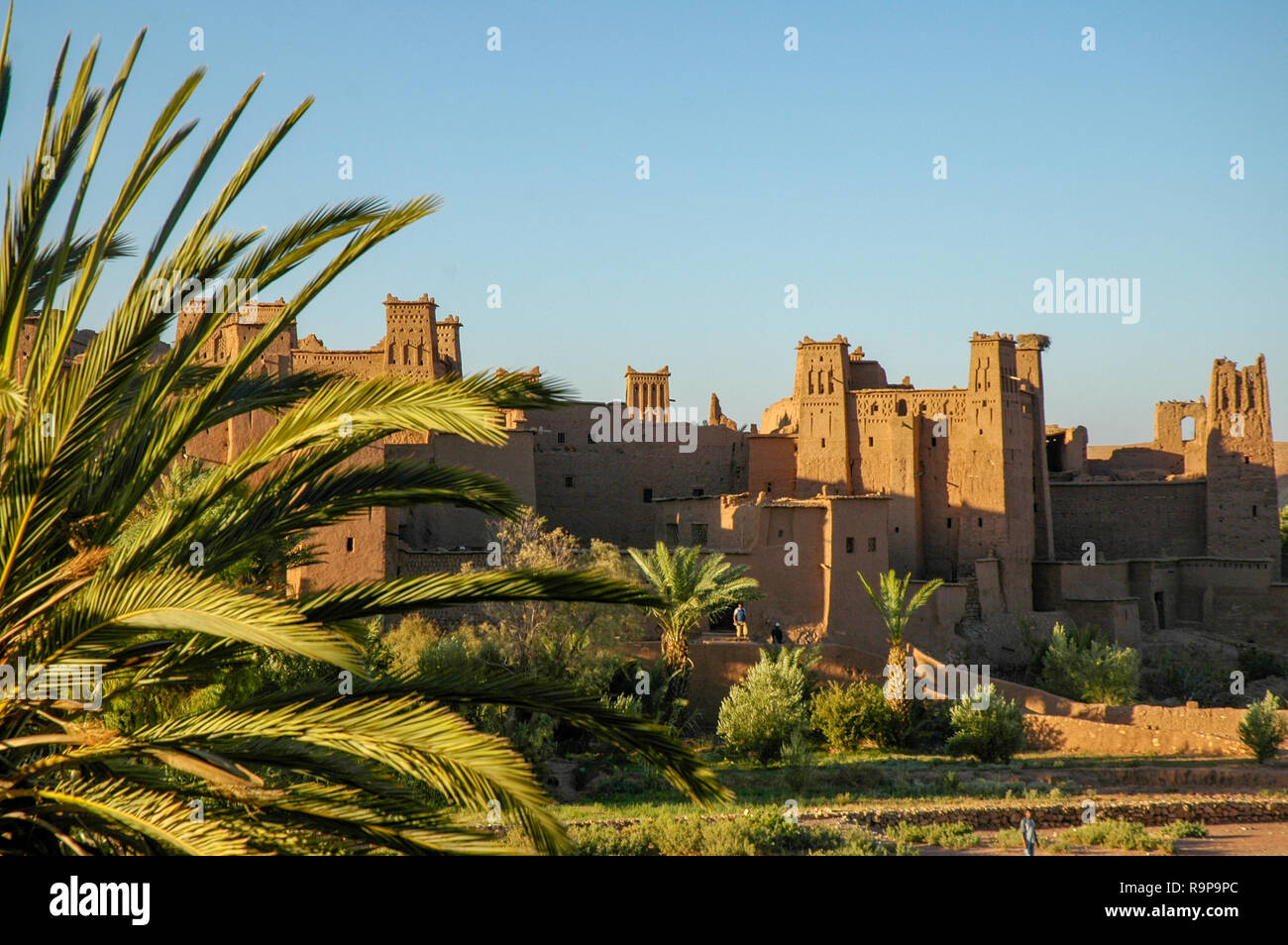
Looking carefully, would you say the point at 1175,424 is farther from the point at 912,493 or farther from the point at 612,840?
the point at 612,840

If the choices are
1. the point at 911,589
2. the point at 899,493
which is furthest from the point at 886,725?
the point at 899,493

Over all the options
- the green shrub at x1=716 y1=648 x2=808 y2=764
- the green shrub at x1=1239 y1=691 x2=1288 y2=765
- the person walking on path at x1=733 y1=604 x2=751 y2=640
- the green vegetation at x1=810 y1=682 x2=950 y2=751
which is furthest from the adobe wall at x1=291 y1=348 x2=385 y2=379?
the green shrub at x1=1239 y1=691 x2=1288 y2=765

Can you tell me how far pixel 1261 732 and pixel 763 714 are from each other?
9.07m

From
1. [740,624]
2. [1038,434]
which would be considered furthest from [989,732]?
[1038,434]

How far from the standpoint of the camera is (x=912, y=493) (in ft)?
124

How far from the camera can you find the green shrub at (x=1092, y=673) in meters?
29.6

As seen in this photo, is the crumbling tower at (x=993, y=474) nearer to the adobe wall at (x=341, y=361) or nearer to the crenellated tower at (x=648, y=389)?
the crenellated tower at (x=648, y=389)

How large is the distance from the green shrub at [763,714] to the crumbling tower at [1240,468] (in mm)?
22621

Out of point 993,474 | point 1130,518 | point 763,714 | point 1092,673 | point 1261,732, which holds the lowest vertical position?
point 1261,732

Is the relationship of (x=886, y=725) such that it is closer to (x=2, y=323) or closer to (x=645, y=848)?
(x=645, y=848)

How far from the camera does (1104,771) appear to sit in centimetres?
2280

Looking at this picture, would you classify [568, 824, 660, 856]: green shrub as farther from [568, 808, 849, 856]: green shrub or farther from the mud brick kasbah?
the mud brick kasbah

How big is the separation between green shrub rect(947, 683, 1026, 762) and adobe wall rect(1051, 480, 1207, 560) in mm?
18248

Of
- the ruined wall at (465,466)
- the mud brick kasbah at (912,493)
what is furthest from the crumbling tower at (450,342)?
the ruined wall at (465,466)
